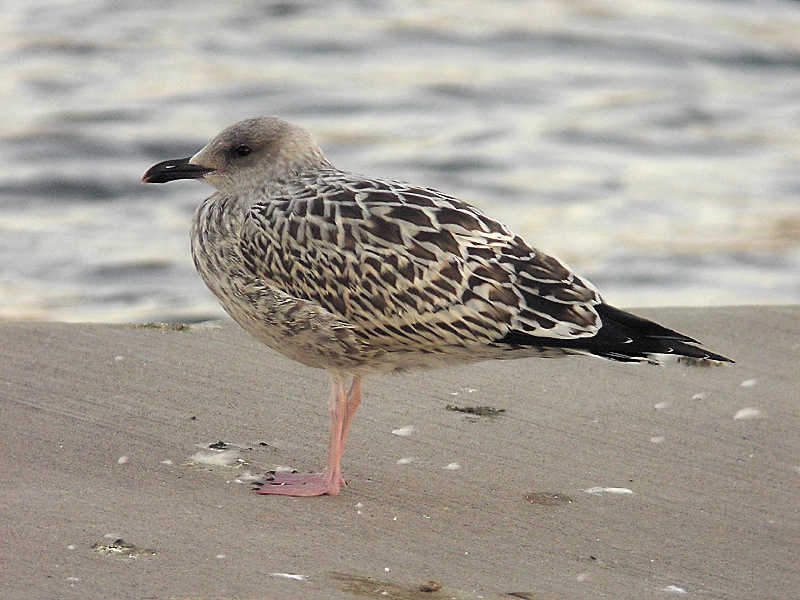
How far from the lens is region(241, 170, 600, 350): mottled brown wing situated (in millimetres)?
4414

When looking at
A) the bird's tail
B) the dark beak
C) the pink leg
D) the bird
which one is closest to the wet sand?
the pink leg

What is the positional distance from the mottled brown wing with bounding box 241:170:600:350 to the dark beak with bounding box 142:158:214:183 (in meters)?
0.59

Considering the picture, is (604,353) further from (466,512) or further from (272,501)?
(272,501)

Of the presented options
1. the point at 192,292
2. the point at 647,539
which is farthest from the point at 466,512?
the point at 192,292

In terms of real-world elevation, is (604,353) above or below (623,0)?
below

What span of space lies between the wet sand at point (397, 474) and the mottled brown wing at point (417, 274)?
59 centimetres

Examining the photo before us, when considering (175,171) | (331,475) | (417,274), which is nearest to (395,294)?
(417,274)

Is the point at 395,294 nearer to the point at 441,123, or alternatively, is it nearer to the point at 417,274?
the point at 417,274

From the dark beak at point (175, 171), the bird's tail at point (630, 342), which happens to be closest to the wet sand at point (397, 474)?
the bird's tail at point (630, 342)

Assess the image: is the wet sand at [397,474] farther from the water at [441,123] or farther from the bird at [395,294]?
the water at [441,123]

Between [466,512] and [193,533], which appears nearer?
[193,533]

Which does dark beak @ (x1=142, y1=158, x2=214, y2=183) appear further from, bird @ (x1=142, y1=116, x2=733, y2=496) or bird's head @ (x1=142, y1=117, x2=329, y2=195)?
bird @ (x1=142, y1=116, x2=733, y2=496)

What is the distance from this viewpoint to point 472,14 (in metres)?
17.0

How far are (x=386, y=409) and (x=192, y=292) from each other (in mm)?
3972
